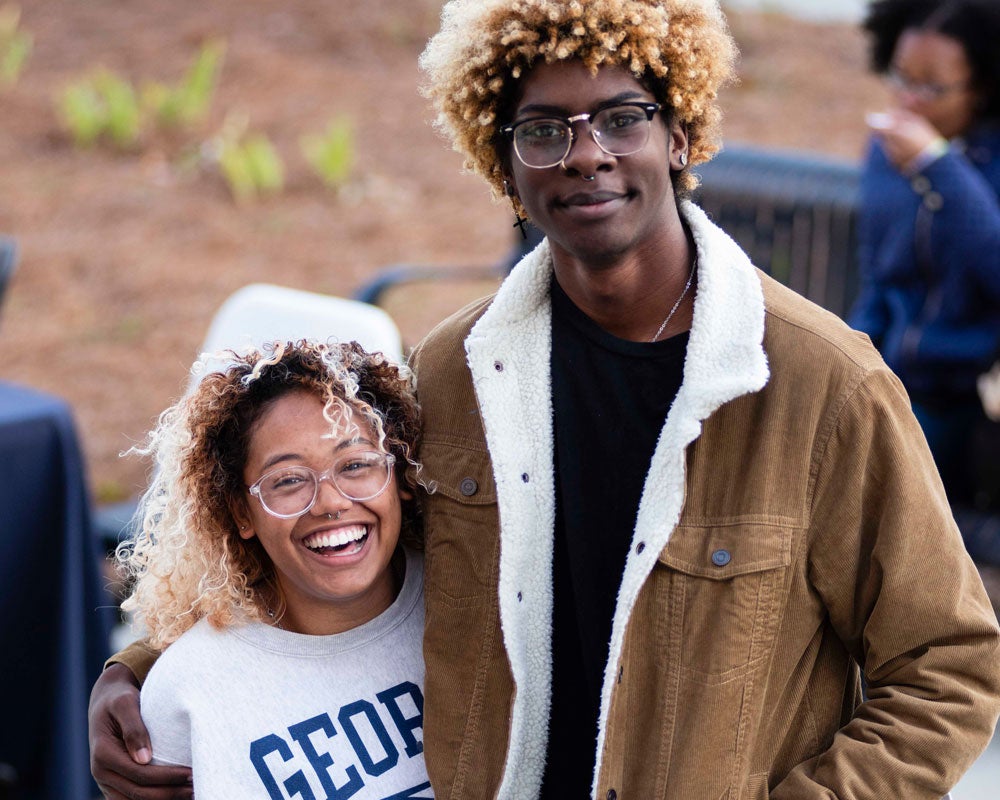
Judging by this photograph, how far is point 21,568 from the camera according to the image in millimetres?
3705

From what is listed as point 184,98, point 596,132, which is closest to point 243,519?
point 596,132

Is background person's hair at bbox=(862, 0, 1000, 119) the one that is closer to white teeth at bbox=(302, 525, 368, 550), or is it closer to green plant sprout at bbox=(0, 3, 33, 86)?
white teeth at bbox=(302, 525, 368, 550)

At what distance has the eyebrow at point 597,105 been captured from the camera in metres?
1.98

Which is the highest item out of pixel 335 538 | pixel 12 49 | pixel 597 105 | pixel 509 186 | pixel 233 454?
pixel 12 49

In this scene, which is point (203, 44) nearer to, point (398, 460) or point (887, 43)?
point (887, 43)

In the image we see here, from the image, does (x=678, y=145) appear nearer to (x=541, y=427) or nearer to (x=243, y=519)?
(x=541, y=427)

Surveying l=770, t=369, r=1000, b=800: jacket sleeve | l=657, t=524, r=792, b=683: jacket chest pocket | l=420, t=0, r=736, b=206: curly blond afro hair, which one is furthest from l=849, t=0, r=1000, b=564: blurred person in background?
l=657, t=524, r=792, b=683: jacket chest pocket

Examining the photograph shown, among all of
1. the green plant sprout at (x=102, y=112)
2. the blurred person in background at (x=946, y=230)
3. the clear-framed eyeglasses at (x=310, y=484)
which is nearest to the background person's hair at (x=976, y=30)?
the blurred person in background at (x=946, y=230)

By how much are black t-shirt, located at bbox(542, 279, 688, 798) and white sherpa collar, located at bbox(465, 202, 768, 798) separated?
1.1 inches

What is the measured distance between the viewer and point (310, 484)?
7.04 ft

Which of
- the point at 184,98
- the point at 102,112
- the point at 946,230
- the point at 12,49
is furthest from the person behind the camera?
the point at 12,49

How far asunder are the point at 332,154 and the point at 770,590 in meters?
6.51

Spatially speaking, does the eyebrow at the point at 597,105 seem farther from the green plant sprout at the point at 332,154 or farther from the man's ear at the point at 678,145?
Result: the green plant sprout at the point at 332,154

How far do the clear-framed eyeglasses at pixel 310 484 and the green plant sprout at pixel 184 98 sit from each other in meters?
6.45
